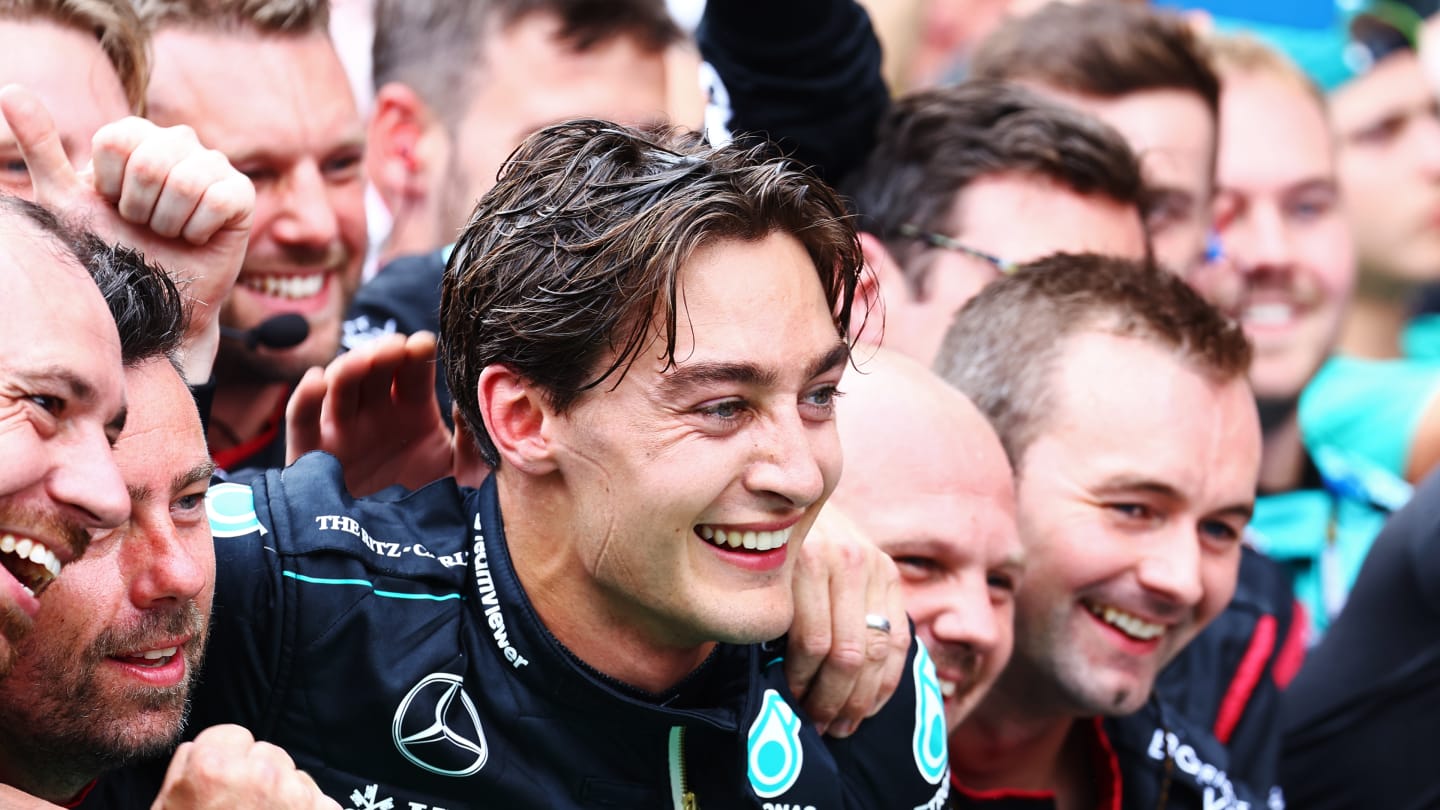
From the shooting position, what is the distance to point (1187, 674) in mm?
3600

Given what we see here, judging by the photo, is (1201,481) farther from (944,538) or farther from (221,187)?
(221,187)

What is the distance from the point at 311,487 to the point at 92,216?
43 centimetres

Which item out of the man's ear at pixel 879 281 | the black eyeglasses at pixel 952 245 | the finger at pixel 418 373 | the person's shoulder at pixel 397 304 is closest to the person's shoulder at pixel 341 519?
the finger at pixel 418 373

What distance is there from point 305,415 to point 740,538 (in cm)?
79

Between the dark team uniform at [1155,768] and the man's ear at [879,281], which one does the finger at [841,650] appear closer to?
the dark team uniform at [1155,768]

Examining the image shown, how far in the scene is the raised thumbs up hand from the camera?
6.73 feet

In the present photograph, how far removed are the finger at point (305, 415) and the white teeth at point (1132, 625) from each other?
4.54 feet

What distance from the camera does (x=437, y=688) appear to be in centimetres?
210

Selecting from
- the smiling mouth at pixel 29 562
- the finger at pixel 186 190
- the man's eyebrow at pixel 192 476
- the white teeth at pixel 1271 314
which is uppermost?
the finger at pixel 186 190

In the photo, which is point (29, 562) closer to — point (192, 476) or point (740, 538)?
point (192, 476)

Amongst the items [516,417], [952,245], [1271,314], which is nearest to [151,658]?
[516,417]

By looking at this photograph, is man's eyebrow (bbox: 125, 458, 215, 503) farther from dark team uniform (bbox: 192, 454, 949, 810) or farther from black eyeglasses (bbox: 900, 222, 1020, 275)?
black eyeglasses (bbox: 900, 222, 1020, 275)

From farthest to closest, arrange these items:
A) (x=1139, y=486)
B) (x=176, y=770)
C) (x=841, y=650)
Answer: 1. (x=1139, y=486)
2. (x=841, y=650)
3. (x=176, y=770)

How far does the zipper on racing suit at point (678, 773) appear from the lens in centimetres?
219
